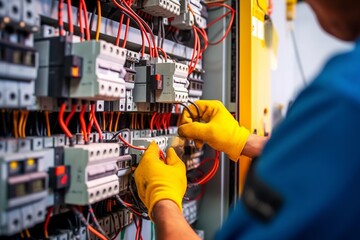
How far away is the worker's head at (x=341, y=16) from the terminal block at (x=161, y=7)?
0.75 metres

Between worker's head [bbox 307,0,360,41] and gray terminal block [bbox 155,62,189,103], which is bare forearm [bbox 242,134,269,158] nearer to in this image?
gray terminal block [bbox 155,62,189,103]

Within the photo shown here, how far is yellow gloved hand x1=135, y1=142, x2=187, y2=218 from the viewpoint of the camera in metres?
1.14

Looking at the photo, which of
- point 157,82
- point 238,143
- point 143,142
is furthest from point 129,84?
point 238,143

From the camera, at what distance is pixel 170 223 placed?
1.02 m

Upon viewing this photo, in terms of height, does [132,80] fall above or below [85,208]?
above

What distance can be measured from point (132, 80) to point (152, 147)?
263mm

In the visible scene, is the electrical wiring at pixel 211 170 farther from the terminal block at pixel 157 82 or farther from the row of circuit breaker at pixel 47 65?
the row of circuit breaker at pixel 47 65

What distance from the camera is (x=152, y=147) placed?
51.1 inches

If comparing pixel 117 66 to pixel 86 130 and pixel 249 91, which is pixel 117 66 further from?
pixel 249 91

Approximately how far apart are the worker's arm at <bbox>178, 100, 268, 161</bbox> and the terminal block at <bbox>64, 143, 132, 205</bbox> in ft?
1.51

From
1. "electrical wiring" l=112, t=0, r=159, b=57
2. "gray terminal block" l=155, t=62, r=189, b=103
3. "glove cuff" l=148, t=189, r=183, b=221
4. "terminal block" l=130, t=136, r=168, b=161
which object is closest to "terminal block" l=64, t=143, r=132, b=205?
"glove cuff" l=148, t=189, r=183, b=221

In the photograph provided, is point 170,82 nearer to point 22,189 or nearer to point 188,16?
point 188,16

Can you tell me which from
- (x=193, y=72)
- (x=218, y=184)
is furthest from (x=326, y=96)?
(x=218, y=184)

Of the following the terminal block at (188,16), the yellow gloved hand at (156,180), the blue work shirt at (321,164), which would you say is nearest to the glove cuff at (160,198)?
the yellow gloved hand at (156,180)
